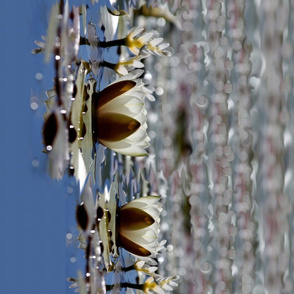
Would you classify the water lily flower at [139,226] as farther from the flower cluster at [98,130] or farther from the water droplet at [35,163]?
the water droplet at [35,163]

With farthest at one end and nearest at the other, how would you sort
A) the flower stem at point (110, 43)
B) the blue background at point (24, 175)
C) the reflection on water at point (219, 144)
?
the reflection on water at point (219, 144), the flower stem at point (110, 43), the blue background at point (24, 175)

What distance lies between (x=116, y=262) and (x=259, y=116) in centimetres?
17

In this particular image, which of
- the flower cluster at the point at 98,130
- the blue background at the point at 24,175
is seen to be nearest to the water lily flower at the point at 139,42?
the flower cluster at the point at 98,130

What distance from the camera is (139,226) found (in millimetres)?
213

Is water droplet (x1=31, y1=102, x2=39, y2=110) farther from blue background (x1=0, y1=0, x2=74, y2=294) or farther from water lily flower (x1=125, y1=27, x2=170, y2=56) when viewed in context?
water lily flower (x1=125, y1=27, x2=170, y2=56)

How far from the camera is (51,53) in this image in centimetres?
11

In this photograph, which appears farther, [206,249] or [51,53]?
[206,249]

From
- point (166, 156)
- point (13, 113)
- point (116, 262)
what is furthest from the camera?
point (166, 156)

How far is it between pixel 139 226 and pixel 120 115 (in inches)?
2.1

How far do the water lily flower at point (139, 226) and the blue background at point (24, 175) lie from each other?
104 millimetres

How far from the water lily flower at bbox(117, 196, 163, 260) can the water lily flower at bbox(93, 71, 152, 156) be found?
0.11 feet

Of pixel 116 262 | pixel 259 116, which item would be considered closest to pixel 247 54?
pixel 259 116

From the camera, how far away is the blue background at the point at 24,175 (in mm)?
87

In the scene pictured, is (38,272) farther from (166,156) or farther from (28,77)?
(166,156)
